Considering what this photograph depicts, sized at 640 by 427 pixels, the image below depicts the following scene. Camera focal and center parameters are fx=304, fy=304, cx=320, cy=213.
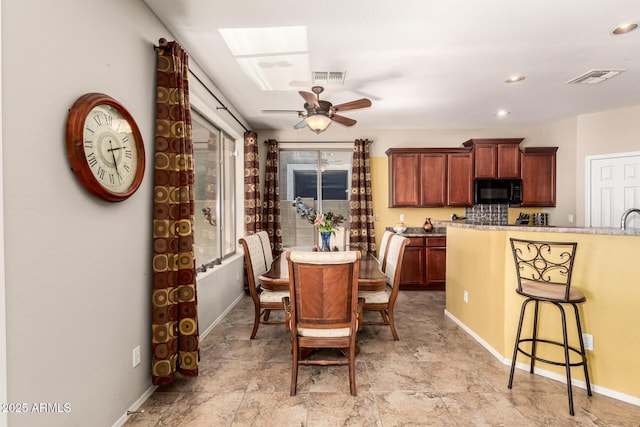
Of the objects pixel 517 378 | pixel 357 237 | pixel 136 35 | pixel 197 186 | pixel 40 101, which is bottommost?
pixel 517 378

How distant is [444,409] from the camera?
2.02 meters

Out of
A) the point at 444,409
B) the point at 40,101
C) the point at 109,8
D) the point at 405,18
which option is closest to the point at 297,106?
the point at 405,18

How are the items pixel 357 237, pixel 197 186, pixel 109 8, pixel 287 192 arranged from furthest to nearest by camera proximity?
pixel 287 192, pixel 357 237, pixel 197 186, pixel 109 8

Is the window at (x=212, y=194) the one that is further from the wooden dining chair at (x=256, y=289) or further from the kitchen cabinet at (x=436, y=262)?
the kitchen cabinet at (x=436, y=262)

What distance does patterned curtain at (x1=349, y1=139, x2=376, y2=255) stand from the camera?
17.0ft

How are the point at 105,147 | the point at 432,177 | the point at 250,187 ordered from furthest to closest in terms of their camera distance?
1. the point at 432,177
2. the point at 250,187
3. the point at 105,147

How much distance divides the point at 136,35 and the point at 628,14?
3.44 metres

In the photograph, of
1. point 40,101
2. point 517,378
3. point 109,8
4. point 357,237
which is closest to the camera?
point 40,101

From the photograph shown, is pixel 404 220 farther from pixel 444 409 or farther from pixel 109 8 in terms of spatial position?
pixel 109 8

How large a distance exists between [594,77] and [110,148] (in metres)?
4.53

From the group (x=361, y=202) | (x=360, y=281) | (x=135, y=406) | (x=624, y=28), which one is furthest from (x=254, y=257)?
(x=624, y=28)

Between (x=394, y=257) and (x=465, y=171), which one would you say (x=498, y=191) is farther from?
(x=394, y=257)

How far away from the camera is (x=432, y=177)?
5.13 m

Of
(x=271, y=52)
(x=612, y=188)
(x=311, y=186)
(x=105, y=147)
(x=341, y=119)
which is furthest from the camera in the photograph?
(x=311, y=186)
